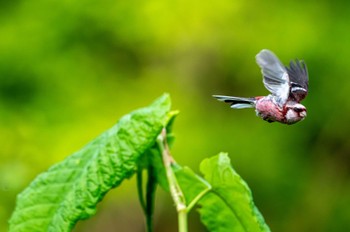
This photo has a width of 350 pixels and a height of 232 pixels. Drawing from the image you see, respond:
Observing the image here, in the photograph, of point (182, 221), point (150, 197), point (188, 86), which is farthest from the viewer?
point (188, 86)

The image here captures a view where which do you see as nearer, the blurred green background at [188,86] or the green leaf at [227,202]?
the green leaf at [227,202]

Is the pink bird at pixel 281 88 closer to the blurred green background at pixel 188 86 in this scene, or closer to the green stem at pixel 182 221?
the green stem at pixel 182 221

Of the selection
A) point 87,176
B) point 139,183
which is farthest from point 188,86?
point 87,176

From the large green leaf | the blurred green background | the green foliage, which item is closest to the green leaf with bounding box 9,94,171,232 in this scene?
the green foliage

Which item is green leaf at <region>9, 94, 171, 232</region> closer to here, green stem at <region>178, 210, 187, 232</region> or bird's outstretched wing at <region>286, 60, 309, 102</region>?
green stem at <region>178, 210, 187, 232</region>

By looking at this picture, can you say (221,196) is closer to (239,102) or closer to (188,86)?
(239,102)

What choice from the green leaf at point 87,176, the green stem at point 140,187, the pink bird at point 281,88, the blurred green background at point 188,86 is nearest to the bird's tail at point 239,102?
the pink bird at point 281,88

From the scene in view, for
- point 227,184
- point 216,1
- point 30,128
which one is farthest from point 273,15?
point 227,184
